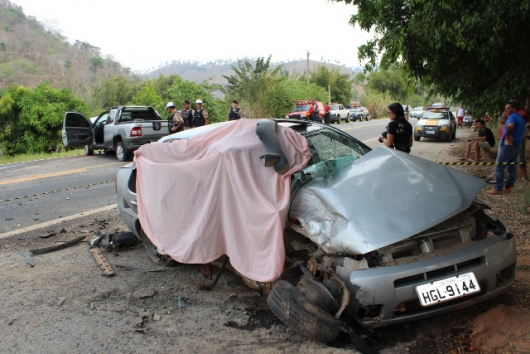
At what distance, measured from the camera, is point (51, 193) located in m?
8.40

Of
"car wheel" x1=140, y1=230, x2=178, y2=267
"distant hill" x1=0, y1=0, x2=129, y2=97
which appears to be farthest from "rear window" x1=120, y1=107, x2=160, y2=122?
"distant hill" x1=0, y1=0, x2=129, y2=97

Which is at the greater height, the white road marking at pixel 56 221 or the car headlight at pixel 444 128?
the car headlight at pixel 444 128

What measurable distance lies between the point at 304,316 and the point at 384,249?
689 millimetres

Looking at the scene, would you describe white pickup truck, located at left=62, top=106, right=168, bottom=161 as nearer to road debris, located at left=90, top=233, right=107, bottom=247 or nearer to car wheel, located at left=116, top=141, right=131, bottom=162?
car wheel, located at left=116, top=141, right=131, bottom=162

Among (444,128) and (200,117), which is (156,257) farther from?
(444,128)

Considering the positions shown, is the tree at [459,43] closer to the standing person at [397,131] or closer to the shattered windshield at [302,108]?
the standing person at [397,131]

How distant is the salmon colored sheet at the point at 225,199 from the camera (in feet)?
10.0

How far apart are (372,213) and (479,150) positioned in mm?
10211

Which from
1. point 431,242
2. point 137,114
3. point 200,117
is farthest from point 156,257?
point 137,114

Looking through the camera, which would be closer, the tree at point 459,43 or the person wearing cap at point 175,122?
the tree at point 459,43

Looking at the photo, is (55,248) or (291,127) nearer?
(291,127)

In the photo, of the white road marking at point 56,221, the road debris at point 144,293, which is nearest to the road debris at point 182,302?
the road debris at point 144,293

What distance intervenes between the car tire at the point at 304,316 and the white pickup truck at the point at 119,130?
10697mm

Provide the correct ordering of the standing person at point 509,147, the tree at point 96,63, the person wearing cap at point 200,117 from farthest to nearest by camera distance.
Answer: the tree at point 96,63 < the person wearing cap at point 200,117 < the standing person at point 509,147
